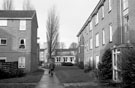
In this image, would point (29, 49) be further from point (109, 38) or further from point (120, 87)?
point (120, 87)

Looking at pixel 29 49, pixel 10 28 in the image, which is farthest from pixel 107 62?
pixel 10 28

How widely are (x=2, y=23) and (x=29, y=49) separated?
563cm

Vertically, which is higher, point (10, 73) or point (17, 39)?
point (17, 39)

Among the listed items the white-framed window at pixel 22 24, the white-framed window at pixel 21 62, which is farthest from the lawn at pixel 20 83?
the white-framed window at pixel 22 24

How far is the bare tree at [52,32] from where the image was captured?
44.0 m

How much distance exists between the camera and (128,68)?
11938mm

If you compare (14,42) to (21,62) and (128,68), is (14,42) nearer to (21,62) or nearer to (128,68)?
(21,62)

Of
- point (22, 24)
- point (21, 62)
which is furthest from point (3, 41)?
point (21, 62)

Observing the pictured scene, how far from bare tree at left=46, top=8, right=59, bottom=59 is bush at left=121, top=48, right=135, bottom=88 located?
3179cm

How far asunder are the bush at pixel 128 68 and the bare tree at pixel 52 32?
104 feet

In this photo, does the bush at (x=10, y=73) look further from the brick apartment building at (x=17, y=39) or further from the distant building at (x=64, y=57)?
the distant building at (x=64, y=57)

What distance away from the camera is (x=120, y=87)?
13.4 m

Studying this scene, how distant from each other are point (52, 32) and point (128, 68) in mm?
33692

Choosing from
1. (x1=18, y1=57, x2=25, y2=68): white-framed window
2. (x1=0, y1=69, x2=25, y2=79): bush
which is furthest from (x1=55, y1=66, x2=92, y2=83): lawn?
(x1=18, y1=57, x2=25, y2=68): white-framed window
